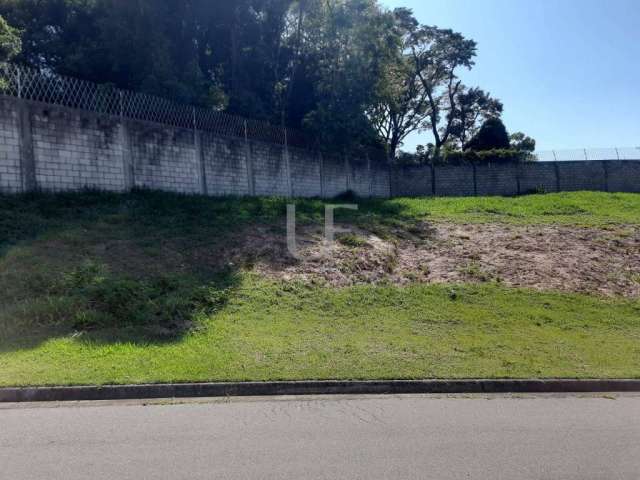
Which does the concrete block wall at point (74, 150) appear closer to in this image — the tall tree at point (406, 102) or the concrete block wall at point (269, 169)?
the concrete block wall at point (269, 169)

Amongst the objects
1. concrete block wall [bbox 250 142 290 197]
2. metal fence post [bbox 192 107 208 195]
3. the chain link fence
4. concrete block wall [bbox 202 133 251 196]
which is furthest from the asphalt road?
concrete block wall [bbox 250 142 290 197]

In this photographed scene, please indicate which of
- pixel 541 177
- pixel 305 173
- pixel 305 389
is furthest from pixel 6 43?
pixel 541 177

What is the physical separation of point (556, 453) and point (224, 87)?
1781 centimetres

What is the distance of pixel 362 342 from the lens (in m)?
7.31

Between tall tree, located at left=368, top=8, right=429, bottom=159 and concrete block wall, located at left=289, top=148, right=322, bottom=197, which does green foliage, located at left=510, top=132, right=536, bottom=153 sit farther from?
concrete block wall, located at left=289, top=148, right=322, bottom=197

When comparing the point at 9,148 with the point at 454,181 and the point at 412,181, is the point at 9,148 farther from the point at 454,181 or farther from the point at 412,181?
the point at 454,181

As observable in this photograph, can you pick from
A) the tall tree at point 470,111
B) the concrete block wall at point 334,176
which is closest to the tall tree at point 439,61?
the tall tree at point 470,111

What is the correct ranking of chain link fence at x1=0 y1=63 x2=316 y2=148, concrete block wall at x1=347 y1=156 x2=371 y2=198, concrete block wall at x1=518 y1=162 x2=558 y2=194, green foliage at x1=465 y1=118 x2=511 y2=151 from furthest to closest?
green foliage at x1=465 y1=118 x2=511 y2=151
concrete block wall at x1=518 y1=162 x2=558 y2=194
concrete block wall at x1=347 y1=156 x2=371 y2=198
chain link fence at x1=0 y1=63 x2=316 y2=148

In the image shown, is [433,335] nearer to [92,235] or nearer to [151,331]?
[151,331]

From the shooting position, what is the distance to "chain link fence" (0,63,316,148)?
10555 millimetres

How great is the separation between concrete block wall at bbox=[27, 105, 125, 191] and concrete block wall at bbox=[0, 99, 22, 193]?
1.11 feet

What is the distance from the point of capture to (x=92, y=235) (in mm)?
9727

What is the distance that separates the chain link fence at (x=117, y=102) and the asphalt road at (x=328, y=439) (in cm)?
786

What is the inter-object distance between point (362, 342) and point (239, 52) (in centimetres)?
1476
